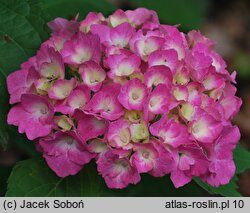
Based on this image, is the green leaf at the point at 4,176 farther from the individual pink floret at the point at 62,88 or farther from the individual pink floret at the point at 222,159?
the individual pink floret at the point at 222,159

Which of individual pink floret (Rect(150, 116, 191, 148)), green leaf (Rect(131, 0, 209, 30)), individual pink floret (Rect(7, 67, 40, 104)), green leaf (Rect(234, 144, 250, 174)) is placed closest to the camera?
individual pink floret (Rect(150, 116, 191, 148))

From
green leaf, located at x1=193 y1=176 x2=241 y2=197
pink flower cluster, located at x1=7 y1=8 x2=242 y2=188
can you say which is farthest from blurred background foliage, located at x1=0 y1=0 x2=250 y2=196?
green leaf, located at x1=193 y1=176 x2=241 y2=197

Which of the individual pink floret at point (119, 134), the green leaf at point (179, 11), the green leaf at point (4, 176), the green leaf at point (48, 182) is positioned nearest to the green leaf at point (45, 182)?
the green leaf at point (48, 182)

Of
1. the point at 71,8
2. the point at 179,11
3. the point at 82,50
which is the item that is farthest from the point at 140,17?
the point at 179,11

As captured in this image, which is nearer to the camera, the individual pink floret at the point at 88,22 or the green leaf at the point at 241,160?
the individual pink floret at the point at 88,22

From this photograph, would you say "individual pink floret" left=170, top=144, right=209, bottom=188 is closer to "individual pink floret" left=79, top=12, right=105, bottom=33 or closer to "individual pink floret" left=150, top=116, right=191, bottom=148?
"individual pink floret" left=150, top=116, right=191, bottom=148

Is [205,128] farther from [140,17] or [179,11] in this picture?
[179,11]
